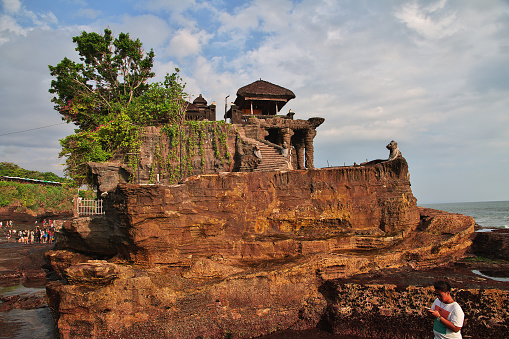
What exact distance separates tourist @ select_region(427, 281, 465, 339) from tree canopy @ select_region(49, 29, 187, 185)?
48.7ft

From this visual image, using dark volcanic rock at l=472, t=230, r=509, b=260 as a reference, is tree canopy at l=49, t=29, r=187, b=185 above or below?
above

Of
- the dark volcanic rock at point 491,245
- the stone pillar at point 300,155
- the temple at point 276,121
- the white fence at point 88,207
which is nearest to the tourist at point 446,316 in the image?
the dark volcanic rock at point 491,245

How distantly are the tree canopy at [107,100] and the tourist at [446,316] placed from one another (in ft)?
48.7

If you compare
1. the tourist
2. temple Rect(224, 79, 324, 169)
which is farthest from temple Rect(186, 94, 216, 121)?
the tourist

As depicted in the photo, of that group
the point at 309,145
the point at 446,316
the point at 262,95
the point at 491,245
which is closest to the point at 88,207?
the point at 446,316

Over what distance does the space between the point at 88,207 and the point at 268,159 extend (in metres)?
8.04

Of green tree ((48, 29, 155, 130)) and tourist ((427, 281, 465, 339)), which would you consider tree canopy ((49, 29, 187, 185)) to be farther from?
tourist ((427, 281, 465, 339))

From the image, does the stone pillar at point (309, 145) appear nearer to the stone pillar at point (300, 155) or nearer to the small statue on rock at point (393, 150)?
the stone pillar at point (300, 155)

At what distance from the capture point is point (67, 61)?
19109 millimetres

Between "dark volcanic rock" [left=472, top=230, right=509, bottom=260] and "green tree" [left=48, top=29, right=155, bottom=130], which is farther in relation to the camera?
"green tree" [left=48, top=29, right=155, bottom=130]

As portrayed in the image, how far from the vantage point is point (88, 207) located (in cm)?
1178

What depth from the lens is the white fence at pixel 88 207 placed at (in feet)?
38.3

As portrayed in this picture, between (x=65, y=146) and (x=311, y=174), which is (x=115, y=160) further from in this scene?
(x=311, y=174)

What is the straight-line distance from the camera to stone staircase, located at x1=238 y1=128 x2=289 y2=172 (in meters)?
13.8
